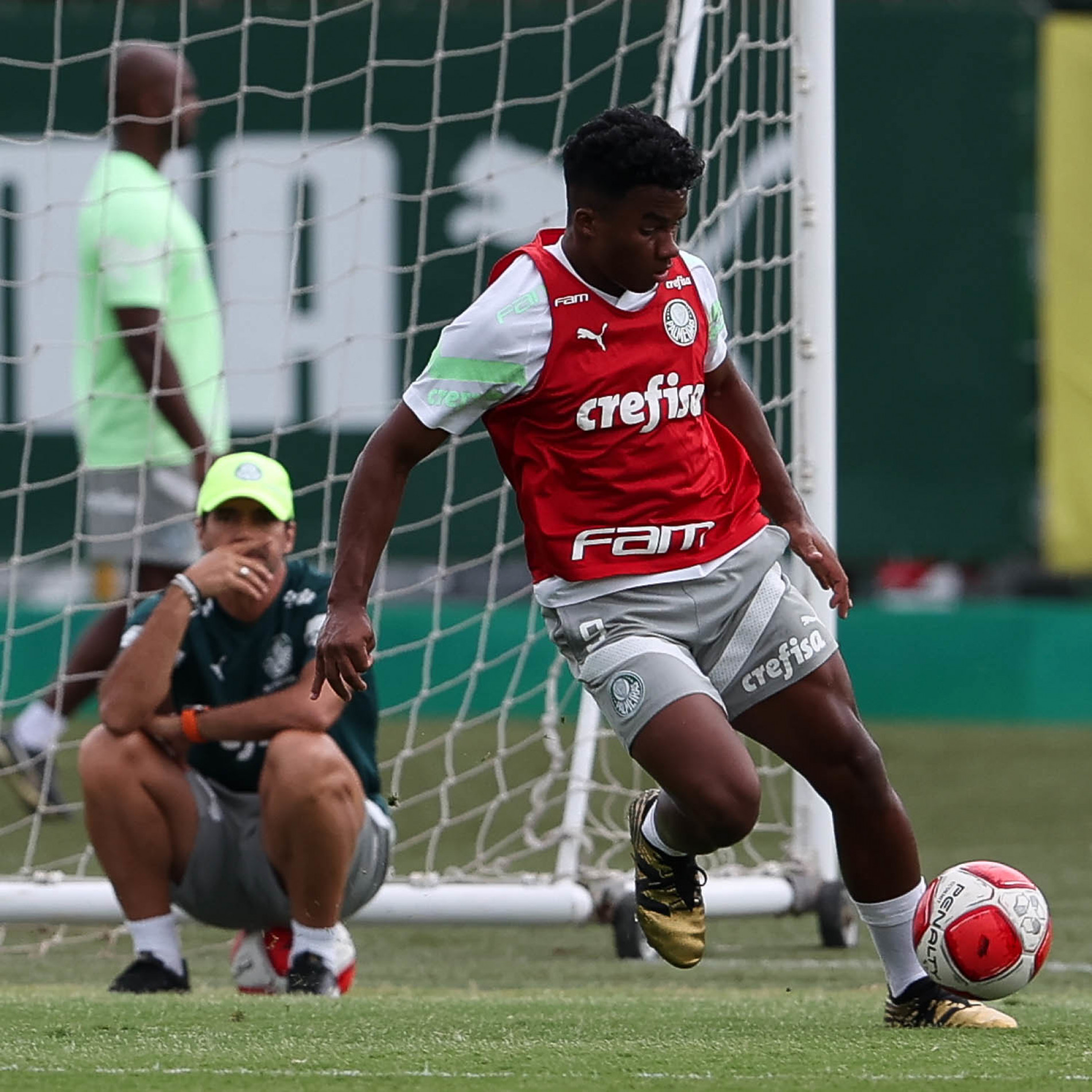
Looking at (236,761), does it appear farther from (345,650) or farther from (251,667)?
(345,650)

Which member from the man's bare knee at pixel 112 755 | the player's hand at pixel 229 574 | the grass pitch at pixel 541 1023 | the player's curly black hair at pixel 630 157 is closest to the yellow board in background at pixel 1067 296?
the grass pitch at pixel 541 1023

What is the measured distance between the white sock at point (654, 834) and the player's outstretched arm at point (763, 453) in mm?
544

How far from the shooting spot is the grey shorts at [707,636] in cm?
378

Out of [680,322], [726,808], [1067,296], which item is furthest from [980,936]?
[1067,296]

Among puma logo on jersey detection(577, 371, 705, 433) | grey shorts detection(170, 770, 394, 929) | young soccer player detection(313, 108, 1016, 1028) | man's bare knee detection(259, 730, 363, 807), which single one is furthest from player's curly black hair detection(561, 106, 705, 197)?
grey shorts detection(170, 770, 394, 929)

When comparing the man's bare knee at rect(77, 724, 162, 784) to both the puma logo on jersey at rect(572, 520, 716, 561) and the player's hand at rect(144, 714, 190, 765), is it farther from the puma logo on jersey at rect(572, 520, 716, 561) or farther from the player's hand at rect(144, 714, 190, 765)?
the puma logo on jersey at rect(572, 520, 716, 561)

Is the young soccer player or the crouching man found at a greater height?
the young soccer player

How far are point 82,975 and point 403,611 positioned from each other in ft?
14.9

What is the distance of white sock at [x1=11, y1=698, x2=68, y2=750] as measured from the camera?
263 inches

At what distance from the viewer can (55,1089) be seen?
303 cm

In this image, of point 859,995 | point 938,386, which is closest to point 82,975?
point 859,995

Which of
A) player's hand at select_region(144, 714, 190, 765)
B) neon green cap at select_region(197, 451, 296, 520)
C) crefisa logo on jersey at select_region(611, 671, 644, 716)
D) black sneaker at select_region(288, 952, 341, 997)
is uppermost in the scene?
neon green cap at select_region(197, 451, 296, 520)

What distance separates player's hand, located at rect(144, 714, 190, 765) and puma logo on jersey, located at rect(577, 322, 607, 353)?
4.99ft

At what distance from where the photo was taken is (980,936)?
3.73 metres
